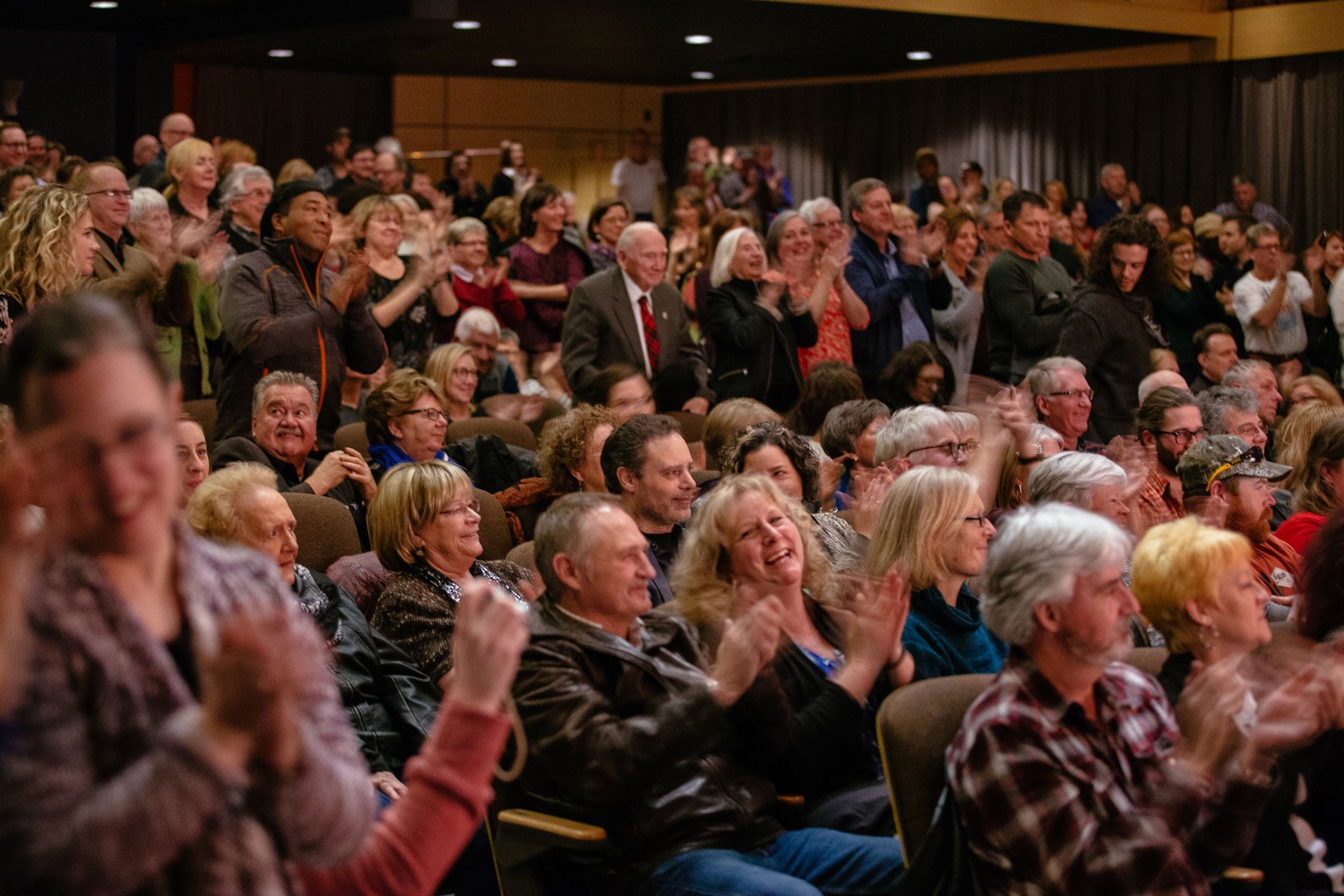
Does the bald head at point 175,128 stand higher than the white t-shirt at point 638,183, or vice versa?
the white t-shirt at point 638,183

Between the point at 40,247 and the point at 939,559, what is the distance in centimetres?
219

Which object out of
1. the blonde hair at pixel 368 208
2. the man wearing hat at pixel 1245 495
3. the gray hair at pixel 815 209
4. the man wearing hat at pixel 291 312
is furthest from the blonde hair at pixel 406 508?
the gray hair at pixel 815 209

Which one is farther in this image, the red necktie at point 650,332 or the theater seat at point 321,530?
the red necktie at point 650,332

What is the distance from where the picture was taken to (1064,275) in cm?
583

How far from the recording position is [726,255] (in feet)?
18.2

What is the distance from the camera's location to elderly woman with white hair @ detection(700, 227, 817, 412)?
5.43 m

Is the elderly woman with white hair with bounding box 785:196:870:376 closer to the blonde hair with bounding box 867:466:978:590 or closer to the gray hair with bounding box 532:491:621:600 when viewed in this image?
the blonde hair with bounding box 867:466:978:590

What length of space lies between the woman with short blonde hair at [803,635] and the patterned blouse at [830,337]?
9.41 ft

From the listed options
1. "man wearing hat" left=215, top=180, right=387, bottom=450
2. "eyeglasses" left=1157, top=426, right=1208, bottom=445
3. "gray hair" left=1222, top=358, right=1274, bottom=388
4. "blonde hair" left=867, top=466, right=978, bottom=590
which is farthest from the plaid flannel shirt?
"gray hair" left=1222, top=358, right=1274, bottom=388

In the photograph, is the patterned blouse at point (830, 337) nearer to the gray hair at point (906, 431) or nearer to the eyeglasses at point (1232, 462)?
the gray hair at point (906, 431)

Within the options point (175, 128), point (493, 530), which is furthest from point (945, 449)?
point (175, 128)

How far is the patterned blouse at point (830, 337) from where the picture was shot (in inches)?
223

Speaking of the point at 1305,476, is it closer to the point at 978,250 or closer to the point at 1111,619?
the point at 1111,619

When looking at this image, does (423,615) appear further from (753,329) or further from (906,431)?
(753,329)
